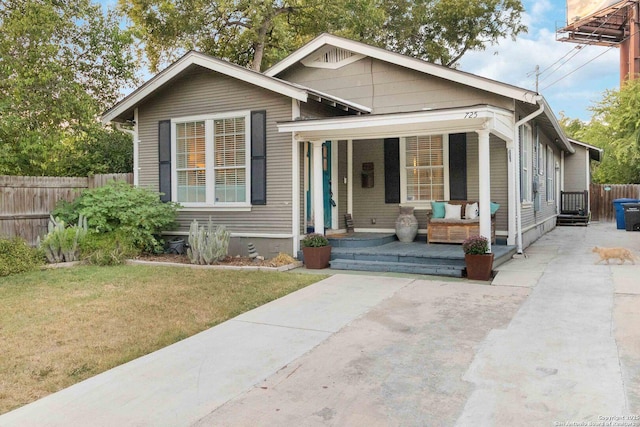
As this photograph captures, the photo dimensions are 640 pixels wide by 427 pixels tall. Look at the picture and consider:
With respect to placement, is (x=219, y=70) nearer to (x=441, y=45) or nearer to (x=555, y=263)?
(x=555, y=263)

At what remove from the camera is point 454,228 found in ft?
29.5

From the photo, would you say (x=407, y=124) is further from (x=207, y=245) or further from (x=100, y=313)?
(x=100, y=313)

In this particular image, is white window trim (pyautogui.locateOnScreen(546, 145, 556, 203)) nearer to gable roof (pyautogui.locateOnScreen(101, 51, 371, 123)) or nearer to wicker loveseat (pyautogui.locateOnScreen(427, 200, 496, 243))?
wicker loveseat (pyautogui.locateOnScreen(427, 200, 496, 243))

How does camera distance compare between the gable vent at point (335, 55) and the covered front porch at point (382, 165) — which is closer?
the covered front porch at point (382, 165)

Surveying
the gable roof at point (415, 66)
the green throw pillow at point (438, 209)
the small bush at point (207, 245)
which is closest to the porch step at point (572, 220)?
the green throw pillow at point (438, 209)

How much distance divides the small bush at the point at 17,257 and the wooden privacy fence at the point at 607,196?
20714 mm

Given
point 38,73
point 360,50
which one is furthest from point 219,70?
point 38,73

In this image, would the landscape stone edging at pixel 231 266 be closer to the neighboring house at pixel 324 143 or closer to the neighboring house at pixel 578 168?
the neighboring house at pixel 324 143

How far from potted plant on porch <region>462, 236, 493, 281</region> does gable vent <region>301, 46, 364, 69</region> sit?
524 cm

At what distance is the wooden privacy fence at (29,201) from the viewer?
881 centimetres

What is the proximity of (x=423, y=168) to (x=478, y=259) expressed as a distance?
3.43m

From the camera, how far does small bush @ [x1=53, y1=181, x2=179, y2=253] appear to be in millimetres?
8719

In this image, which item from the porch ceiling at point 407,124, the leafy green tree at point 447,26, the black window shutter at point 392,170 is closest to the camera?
the porch ceiling at point 407,124

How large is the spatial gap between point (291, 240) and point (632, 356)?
5.81m
